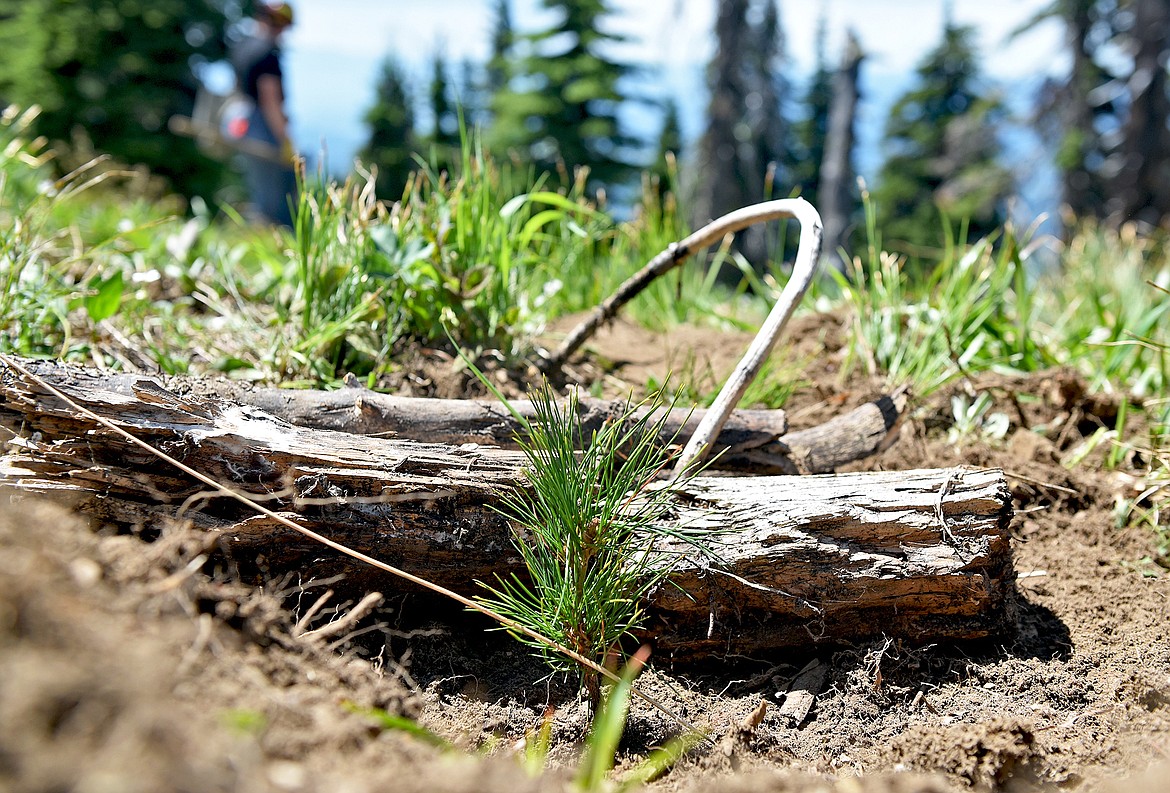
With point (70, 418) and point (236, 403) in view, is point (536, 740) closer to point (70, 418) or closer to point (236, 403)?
point (236, 403)

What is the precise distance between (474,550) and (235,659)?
79 cm

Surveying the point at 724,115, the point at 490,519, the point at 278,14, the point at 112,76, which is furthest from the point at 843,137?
the point at 490,519

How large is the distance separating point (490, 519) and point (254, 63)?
641cm

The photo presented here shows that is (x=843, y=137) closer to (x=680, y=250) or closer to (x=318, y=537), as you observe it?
Result: (x=680, y=250)

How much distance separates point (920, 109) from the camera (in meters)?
29.3

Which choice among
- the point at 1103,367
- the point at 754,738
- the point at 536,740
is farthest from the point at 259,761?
the point at 1103,367

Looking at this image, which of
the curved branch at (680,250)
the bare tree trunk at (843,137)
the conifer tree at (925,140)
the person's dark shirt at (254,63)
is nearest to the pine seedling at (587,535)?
the curved branch at (680,250)

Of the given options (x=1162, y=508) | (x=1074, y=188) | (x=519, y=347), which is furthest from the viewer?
(x=1074, y=188)

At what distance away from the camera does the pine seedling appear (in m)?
1.55

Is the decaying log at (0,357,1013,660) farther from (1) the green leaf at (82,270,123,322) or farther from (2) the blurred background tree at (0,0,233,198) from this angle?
(2) the blurred background tree at (0,0,233,198)

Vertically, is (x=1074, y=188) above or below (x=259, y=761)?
below

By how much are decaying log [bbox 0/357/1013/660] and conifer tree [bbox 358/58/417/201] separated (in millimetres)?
28423

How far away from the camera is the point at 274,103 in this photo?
6.73 metres

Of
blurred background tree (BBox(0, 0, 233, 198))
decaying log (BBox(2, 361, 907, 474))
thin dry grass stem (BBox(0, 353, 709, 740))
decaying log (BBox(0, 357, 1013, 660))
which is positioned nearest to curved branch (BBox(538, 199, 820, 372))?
decaying log (BBox(2, 361, 907, 474))
